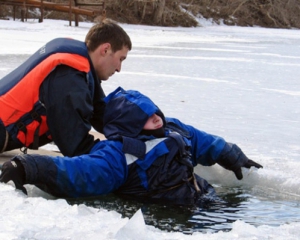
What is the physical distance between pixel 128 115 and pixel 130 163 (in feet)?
0.81

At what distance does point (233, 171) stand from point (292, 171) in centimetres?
40

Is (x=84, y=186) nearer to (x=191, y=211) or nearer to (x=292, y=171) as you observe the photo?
(x=191, y=211)

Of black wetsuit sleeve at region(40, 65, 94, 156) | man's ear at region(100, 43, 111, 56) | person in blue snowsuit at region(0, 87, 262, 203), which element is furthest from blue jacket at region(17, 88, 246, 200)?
man's ear at region(100, 43, 111, 56)

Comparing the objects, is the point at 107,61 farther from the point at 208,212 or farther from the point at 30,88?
the point at 208,212

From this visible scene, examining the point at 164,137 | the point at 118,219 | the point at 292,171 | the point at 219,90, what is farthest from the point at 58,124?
the point at 219,90

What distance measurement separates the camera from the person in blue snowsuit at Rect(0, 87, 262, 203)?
2592 millimetres

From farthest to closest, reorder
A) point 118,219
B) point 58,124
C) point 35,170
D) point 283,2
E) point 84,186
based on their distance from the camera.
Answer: point 283,2 → point 58,124 → point 84,186 → point 35,170 → point 118,219

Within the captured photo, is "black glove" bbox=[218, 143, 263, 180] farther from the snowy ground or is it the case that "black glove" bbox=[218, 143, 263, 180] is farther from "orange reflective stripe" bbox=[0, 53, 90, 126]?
"orange reflective stripe" bbox=[0, 53, 90, 126]

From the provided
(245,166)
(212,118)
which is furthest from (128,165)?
(212,118)

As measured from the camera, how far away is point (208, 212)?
9.16 feet

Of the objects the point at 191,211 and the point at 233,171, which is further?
the point at 233,171

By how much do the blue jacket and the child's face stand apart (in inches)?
1.2

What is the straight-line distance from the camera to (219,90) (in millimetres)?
6793

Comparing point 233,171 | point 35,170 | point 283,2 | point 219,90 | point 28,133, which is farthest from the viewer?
point 283,2
